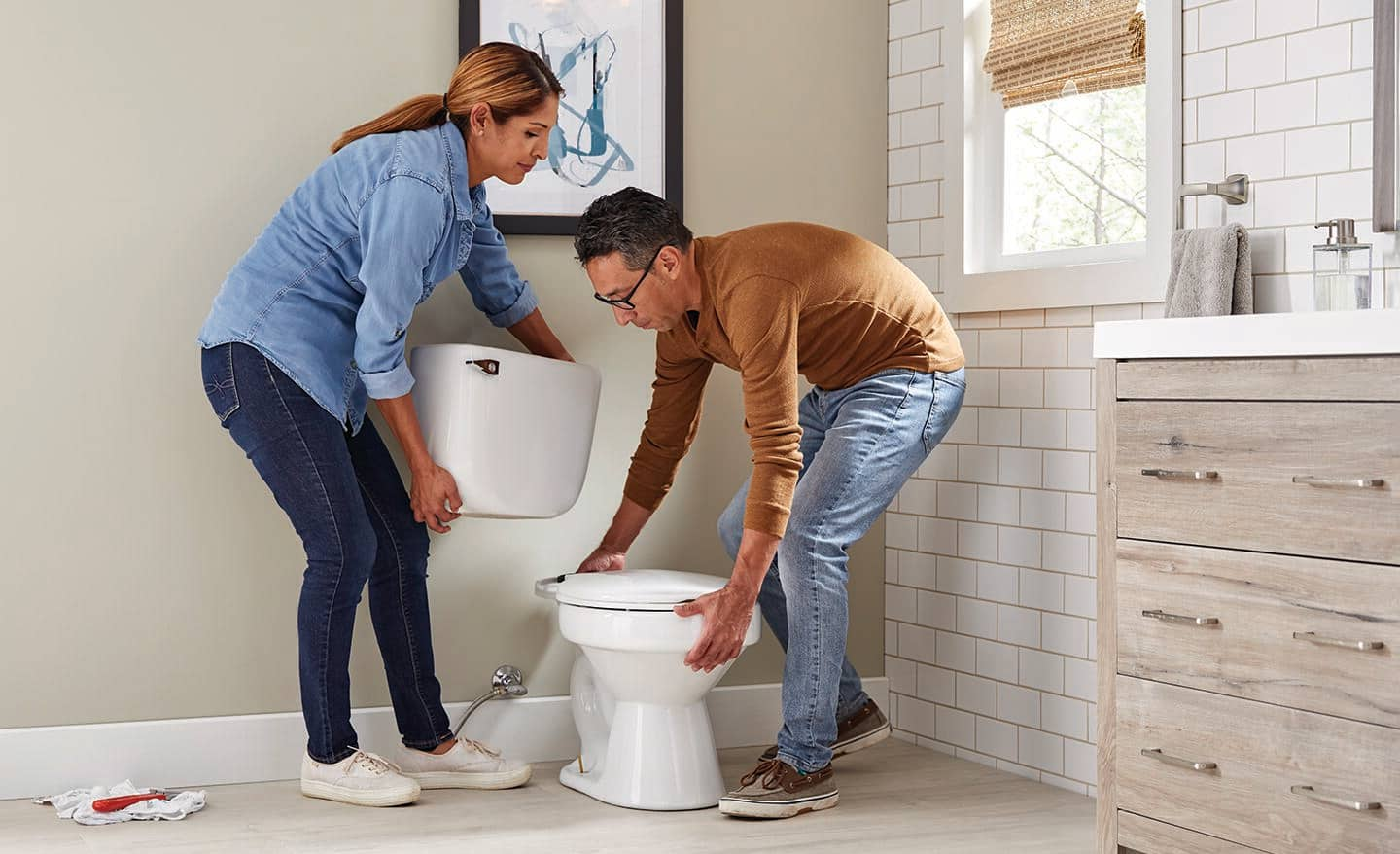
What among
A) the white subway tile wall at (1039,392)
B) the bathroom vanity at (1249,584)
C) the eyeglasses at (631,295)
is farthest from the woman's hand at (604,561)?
the bathroom vanity at (1249,584)

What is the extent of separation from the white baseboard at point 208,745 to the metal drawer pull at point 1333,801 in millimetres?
1688

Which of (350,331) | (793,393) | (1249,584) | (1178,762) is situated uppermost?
(350,331)

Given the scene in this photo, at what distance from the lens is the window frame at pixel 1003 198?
2756 mm

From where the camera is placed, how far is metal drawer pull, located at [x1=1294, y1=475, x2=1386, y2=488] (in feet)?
6.28

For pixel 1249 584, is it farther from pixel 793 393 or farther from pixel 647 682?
pixel 647 682

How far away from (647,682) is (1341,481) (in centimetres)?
134

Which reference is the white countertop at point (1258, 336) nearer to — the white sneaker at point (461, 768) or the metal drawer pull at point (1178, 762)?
the metal drawer pull at point (1178, 762)

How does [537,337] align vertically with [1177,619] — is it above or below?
above

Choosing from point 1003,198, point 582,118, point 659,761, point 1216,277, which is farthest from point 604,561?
point 1216,277

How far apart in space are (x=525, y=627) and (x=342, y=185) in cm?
110

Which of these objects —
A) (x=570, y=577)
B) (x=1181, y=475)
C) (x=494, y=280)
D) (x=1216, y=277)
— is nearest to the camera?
(x=1181, y=475)

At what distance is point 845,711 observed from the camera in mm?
3121

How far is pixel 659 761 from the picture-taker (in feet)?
9.21

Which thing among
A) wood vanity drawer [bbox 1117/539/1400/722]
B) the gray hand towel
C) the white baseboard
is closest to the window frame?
the gray hand towel
